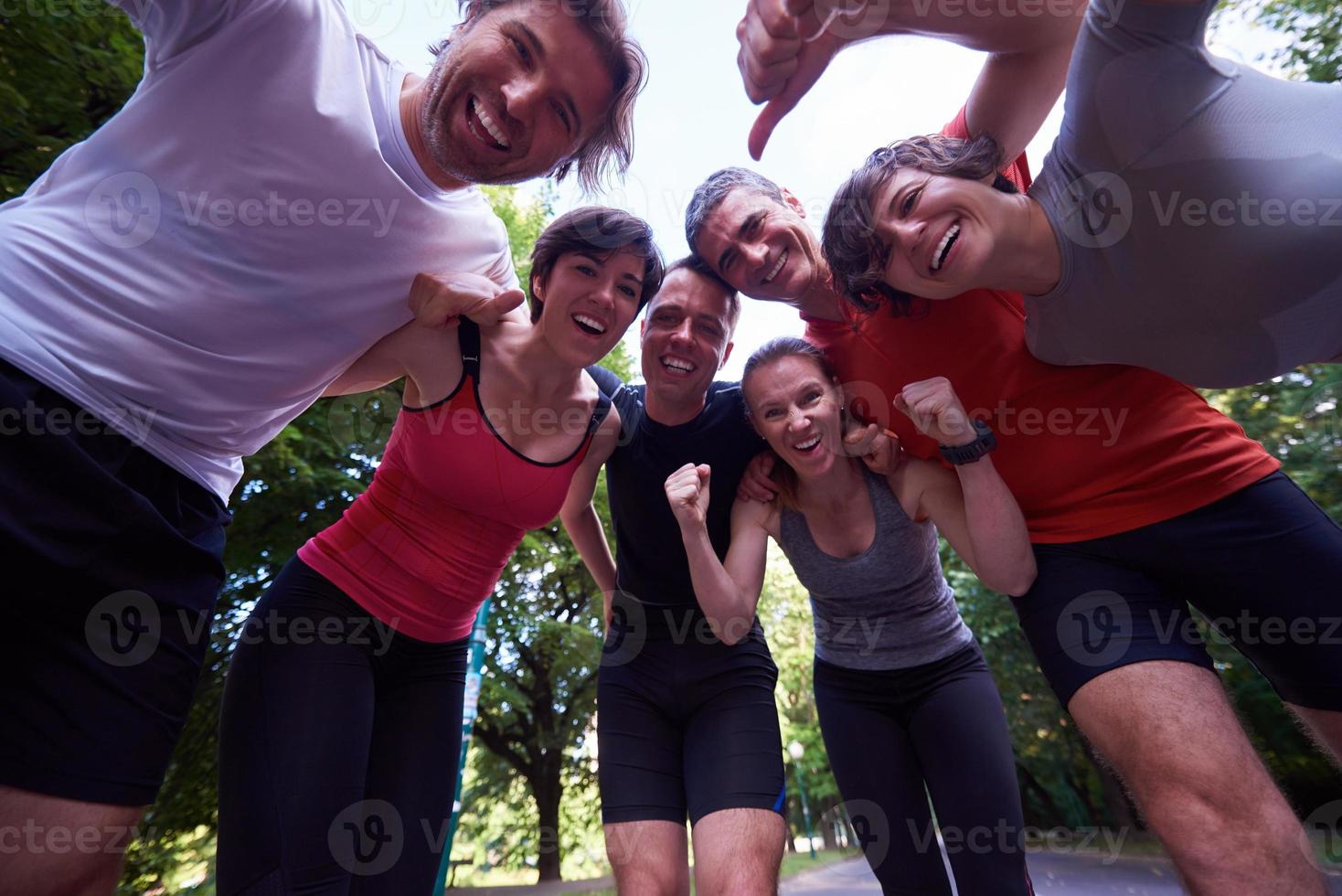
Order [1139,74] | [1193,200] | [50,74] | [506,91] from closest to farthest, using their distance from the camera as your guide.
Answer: [1139,74] < [1193,200] < [506,91] < [50,74]

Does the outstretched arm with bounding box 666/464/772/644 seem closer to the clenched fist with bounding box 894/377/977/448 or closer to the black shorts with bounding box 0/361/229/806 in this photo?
the clenched fist with bounding box 894/377/977/448

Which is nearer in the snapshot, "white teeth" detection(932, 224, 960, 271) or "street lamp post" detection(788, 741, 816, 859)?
"white teeth" detection(932, 224, 960, 271)

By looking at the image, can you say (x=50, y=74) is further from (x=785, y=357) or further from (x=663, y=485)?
(x=785, y=357)

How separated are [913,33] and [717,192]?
44.1 inches

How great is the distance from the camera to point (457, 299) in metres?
2.28

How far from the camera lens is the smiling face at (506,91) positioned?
6.70 feet

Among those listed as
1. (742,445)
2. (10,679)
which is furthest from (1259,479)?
(10,679)

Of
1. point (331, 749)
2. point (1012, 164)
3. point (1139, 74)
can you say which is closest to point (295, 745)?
point (331, 749)

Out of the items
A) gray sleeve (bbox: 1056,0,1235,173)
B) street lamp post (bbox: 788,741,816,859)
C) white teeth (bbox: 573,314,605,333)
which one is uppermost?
street lamp post (bbox: 788,741,816,859)

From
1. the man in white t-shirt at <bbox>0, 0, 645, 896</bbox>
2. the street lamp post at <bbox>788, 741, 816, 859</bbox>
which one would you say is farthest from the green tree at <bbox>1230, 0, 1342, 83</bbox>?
Result: the street lamp post at <bbox>788, 741, 816, 859</bbox>

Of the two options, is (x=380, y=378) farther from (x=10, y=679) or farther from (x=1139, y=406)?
(x=1139, y=406)

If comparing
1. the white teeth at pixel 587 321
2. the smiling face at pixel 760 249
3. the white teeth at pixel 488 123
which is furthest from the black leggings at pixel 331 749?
the smiling face at pixel 760 249

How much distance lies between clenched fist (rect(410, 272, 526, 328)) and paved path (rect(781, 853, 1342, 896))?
8359 millimetres

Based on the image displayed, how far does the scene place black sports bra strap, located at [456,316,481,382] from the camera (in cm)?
248
